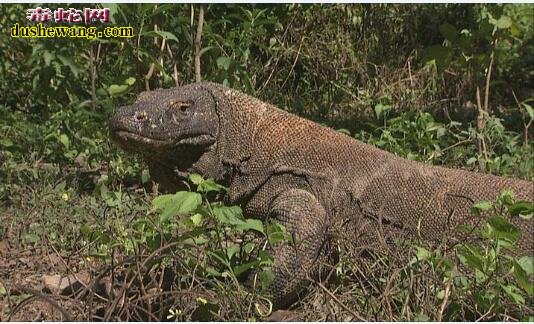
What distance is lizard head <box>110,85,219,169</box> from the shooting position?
4.17 meters

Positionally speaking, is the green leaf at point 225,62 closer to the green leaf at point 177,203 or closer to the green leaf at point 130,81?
the green leaf at point 130,81

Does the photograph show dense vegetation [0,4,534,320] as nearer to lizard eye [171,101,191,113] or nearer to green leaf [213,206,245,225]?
green leaf [213,206,245,225]

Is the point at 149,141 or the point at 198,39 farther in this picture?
the point at 198,39

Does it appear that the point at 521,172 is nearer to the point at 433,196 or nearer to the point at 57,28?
the point at 433,196

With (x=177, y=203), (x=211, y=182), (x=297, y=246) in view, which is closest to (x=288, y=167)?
(x=297, y=246)

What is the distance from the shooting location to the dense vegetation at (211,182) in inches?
128

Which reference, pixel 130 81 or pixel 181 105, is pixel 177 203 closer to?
pixel 181 105

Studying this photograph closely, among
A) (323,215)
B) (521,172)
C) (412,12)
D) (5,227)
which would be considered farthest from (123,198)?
(412,12)

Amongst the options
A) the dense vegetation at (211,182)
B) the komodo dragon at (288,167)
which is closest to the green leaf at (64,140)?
the dense vegetation at (211,182)

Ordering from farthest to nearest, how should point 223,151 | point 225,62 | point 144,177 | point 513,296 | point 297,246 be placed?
point 225,62 < point 144,177 < point 223,151 < point 297,246 < point 513,296

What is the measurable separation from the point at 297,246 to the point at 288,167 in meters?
0.56

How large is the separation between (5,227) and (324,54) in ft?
12.0

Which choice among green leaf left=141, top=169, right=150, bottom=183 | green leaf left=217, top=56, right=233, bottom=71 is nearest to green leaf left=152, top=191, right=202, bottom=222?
green leaf left=141, top=169, right=150, bottom=183

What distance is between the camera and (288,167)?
4.23m
